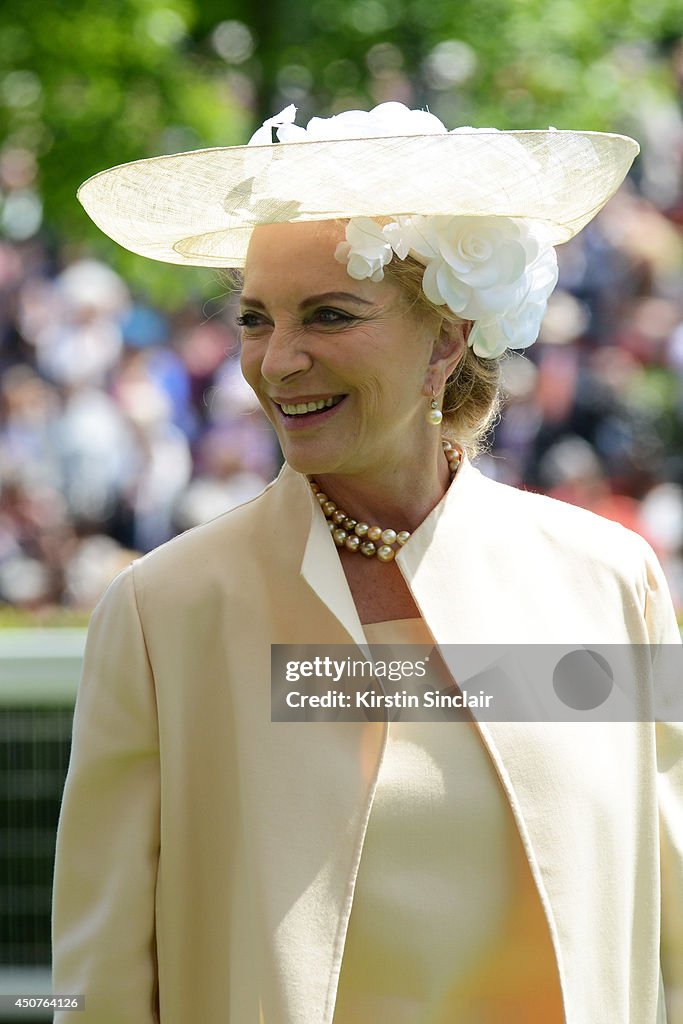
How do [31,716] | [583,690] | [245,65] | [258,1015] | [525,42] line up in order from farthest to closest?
[245,65]
[525,42]
[31,716]
[583,690]
[258,1015]

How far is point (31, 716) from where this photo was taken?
4.41 metres

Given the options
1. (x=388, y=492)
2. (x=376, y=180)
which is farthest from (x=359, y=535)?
(x=376, y=180)

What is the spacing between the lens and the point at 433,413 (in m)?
2.50

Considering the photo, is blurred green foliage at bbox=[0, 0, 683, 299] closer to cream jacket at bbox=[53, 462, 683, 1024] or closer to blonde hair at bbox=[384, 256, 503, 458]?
blonde hair at bbox=[384, 256, 503, 458]

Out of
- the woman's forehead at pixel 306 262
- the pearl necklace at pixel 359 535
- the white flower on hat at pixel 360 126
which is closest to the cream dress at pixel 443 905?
the pearl necklace at pixel 359 535

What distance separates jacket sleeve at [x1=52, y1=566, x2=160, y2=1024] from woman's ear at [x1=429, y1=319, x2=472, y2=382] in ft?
2.04

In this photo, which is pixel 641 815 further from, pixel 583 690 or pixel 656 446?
pixel 656 446

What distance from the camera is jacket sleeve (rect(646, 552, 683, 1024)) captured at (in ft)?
8.41

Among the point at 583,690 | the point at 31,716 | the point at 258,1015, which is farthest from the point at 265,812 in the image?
the point at 31,716

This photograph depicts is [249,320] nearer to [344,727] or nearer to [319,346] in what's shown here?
[319,346]

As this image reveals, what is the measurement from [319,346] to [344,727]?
23.2 inches

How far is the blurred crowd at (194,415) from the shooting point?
7699 mm

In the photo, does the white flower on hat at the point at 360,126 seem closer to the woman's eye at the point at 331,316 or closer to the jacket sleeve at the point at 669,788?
the woman's eye at the point at 331,316

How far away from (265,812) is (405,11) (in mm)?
5275
